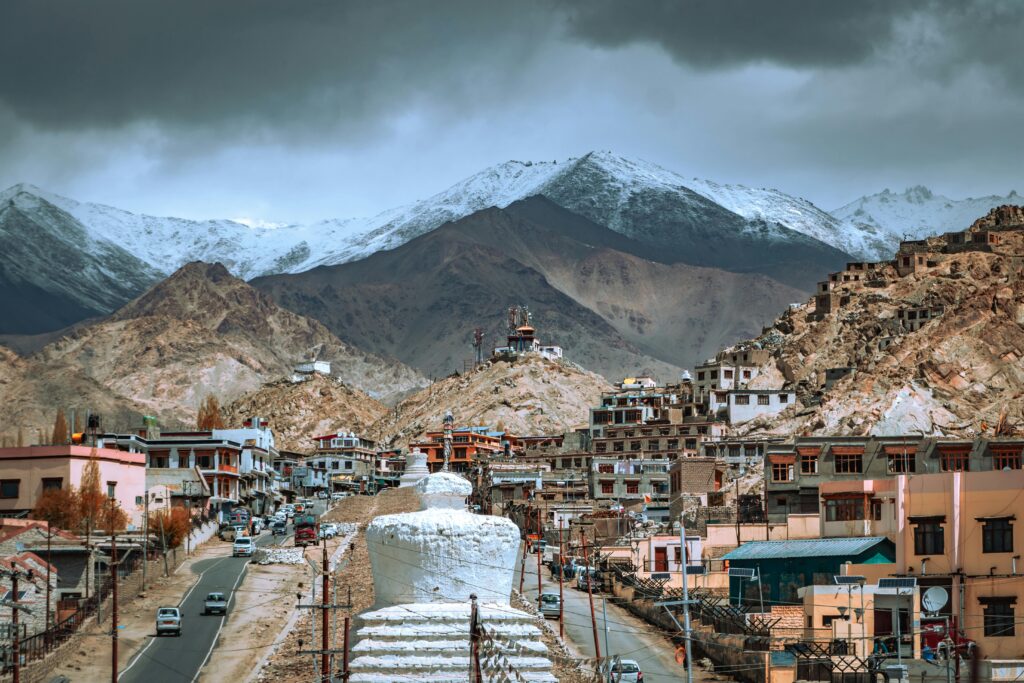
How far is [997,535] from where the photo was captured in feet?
177

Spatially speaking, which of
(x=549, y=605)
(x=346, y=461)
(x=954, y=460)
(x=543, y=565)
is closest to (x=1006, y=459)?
(x=954, y=460)

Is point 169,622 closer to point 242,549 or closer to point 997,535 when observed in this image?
point 242,549

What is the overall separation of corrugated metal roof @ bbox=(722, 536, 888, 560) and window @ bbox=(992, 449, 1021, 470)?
15916 millimetres

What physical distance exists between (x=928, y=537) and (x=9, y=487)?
174 feet

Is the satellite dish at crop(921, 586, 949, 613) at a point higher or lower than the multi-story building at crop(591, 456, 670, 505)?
lower

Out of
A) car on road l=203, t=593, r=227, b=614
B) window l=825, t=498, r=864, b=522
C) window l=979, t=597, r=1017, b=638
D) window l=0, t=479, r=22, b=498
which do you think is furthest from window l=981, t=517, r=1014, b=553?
window l=0, t=479, r=22, b=498

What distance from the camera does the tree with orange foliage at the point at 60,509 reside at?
8544 cm

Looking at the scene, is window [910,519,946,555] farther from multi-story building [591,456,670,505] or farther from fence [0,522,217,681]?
multi-story building [591,456,670,505]

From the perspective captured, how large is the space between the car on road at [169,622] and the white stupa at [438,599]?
1192 inches

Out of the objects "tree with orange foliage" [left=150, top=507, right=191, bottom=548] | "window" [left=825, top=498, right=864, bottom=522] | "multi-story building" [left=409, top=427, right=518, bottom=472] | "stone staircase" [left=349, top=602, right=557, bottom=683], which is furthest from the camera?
"multi-story building" [left=409, top=427, right=518, bottom=472]

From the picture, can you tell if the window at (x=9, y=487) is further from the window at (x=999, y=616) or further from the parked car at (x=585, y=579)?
the window at (x=999, y=616)

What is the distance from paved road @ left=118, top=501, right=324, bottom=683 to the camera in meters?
52.7

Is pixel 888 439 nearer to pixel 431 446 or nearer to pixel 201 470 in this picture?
pixel 201 470

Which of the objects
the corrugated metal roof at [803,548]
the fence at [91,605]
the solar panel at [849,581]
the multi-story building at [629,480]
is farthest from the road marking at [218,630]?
the multi-story building at [629,480]
